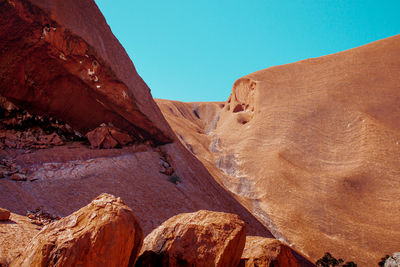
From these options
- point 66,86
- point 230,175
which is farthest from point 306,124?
point 66,86

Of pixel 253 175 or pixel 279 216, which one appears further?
pixel 253 175

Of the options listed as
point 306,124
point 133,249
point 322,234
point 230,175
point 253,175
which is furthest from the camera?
point 306,124

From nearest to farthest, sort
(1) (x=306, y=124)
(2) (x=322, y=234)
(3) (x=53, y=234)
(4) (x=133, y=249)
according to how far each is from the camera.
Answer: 1. (3) (x=53, y=234)
2. (4) (x=133, y=249)
3. (2) (x=322, y=234)
4. (1) (x=306, y=124)

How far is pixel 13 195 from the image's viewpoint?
20.2 feet

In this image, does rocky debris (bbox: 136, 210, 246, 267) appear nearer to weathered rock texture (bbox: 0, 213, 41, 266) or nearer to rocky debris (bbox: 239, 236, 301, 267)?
rocky debris (bbox: 239, 236, 301, 267)

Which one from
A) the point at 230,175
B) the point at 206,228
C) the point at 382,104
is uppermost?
the point at 382,104

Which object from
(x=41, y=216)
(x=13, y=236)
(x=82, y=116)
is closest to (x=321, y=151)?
(x=82, y=116)

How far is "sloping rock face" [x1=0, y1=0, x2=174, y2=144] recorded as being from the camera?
7625 mm

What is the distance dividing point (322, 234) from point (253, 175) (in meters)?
5.07

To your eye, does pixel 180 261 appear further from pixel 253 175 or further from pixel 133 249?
pixel 253 175

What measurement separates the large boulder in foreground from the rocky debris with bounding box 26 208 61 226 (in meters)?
2.75

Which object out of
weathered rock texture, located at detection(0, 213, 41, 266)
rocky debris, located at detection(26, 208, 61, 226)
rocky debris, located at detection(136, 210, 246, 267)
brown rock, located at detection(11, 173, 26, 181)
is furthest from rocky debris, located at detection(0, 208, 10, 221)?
brown rock, located at detection(11, 173, 26, 181)

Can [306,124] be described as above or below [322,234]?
above

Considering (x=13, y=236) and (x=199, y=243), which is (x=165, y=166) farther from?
(x=199, y=243)
